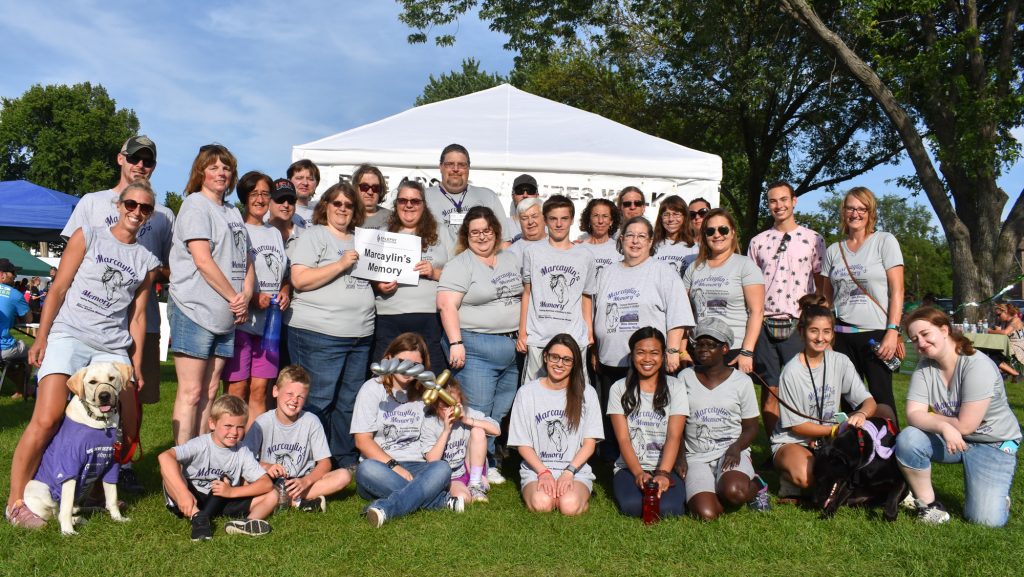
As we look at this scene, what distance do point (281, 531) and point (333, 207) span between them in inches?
84.3

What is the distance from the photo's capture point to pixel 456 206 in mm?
5809

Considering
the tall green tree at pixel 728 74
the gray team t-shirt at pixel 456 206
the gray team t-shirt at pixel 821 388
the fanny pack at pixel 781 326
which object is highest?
the tall green tree at pixel 728 74

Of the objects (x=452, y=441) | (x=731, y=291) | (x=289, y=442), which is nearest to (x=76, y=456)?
(x=289, y=442)

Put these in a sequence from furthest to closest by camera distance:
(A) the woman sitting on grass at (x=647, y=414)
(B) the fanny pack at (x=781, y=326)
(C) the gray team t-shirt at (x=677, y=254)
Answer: (C) the gray team t-shirt at (x=677, y=254) < (B) the fanny pack at (x=781, y=326) < (A) the woman sitting on grass at (x=647, y=414)

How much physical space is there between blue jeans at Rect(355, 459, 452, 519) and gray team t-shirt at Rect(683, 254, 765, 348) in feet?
6.68

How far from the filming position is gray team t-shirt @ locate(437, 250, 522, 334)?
5121 mm

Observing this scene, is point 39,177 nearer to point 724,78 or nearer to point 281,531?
point 724,78

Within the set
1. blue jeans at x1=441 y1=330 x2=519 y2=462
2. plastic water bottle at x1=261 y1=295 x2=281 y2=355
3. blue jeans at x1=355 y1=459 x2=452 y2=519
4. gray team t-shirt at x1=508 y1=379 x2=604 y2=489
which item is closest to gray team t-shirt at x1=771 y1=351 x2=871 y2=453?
gray team t-shirt at x1=508 y1=379 x2=604 y2=489

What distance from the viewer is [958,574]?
340 cm

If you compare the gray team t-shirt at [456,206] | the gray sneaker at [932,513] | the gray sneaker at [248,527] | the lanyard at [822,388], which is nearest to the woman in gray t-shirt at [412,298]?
the gray team t-shirt at [456,206]

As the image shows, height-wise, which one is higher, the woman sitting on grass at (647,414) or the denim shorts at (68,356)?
the denim shorts at (68,356)

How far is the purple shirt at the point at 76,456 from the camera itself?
3.84m

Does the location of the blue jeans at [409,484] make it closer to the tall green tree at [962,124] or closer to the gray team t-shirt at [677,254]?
the gray team t-shirt at [677,254]

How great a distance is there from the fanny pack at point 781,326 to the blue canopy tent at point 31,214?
892cm
